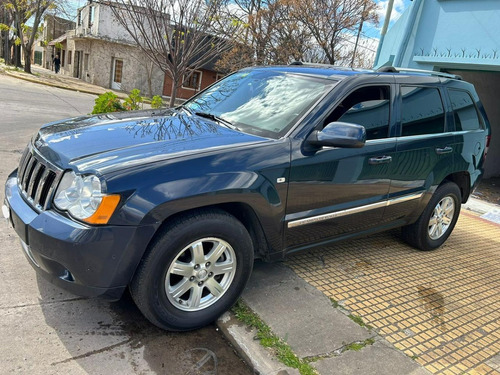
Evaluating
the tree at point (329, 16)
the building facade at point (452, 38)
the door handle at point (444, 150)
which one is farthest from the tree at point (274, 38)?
the door handle at point (444, 150)

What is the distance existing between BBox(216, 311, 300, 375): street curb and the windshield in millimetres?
1407

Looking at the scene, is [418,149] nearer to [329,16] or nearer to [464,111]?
[464,111]

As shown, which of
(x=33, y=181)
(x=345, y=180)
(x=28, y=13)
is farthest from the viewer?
(x=28, y=13)

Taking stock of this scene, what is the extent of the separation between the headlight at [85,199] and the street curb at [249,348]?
121cm

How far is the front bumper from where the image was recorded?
234cm

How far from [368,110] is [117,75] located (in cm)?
2829

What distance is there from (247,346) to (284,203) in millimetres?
1028

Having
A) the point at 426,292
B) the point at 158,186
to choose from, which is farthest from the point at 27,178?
the point at 426,292

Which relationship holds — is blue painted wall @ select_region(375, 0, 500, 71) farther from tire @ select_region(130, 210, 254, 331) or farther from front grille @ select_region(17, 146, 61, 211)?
front grille @ select_region(17, 146, 61, 211)

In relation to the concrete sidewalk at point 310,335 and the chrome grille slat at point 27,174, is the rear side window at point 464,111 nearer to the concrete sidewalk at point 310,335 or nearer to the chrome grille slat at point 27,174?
the concrete sidewalk at point 310,335

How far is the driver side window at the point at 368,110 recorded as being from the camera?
3.46 m

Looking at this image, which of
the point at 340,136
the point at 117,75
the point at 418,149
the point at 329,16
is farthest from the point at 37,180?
the point at 117,75

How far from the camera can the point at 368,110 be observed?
144 inches

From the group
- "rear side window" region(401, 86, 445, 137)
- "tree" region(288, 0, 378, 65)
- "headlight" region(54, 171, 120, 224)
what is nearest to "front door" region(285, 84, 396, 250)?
"rear side window" region(401, 86, 445, 137)
